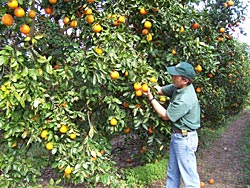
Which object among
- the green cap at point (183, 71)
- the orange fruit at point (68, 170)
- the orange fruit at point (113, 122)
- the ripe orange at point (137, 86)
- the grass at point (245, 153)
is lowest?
the grass at point (245, 153)

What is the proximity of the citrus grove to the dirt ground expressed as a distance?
1.44 metres

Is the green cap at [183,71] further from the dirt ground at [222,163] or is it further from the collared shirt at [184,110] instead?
the dirt ground at [222,163]

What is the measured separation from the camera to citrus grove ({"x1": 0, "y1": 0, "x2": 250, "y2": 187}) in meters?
2.34

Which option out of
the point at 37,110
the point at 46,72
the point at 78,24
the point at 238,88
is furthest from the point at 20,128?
the point at 238,88

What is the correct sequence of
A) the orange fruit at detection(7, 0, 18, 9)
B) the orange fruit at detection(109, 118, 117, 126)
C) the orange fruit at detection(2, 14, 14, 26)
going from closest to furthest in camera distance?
the orange fruit at detection(7, 0, 18, 9), the orange fruit at detection(2, 14, 14, 26), the orange fruit at detection(109, 118, 117, 126)

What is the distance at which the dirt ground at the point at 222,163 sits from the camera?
4077 millimetres

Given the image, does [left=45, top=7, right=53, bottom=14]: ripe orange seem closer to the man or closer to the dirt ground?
the man

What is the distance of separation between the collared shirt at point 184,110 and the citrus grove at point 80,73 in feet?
0.78

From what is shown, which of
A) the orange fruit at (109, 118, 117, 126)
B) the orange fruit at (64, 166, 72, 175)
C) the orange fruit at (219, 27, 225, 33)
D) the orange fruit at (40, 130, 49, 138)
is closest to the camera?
the orange fruit at (40, 130, 49, 138)

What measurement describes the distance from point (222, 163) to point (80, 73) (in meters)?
3.34

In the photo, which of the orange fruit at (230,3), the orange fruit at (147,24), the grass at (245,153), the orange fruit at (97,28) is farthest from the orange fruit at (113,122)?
the orange fruit at (230,3)

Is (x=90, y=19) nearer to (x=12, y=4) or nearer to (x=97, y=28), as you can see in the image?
(x=97, y=28)

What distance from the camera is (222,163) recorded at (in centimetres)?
497

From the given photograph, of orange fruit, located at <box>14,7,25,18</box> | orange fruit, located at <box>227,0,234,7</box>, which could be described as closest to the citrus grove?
orange fruit, located at <box>14,7,25,18</box>
